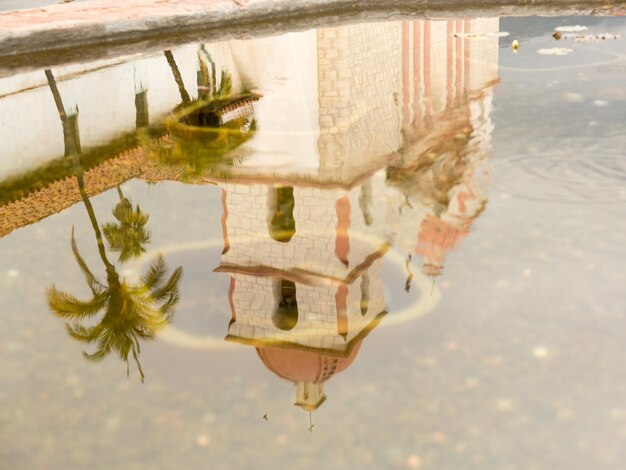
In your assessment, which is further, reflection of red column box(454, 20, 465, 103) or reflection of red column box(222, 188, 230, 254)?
reflection of red column box(454, 20, 465, 103)

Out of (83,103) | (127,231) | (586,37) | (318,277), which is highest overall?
(586,37)

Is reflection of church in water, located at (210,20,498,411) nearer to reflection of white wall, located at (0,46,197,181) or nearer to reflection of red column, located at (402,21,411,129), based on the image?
reflection of red column, located at (402,21,411,129)

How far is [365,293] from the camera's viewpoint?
372cm

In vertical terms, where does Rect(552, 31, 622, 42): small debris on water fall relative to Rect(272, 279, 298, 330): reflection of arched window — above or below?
above

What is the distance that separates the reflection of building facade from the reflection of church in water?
0.01 metres

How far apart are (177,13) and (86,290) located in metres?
6.68

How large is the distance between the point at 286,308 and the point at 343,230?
2.34 feet

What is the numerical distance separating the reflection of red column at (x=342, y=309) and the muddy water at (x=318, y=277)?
17 mm

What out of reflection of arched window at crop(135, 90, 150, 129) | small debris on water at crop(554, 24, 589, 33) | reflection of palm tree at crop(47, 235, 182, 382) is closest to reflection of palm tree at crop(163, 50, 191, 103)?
reflection of arched window at crop(135, 90, 150, 129)

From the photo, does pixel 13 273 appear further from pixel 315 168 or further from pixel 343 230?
pixel 315 168

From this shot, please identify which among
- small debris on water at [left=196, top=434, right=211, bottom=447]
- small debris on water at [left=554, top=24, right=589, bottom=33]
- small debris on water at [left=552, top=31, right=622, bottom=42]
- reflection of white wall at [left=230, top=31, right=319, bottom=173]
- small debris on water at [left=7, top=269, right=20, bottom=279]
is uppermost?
small debris on water at [left=554, top=24, right=589, bottom=33]

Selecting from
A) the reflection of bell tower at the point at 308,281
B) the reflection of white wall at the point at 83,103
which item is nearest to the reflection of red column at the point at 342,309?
the reflection of bell tower at the point at 308,281

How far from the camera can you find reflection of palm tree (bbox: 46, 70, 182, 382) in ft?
11.3

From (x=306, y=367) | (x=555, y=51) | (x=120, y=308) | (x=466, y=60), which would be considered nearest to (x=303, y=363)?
(x=306, y=367)
